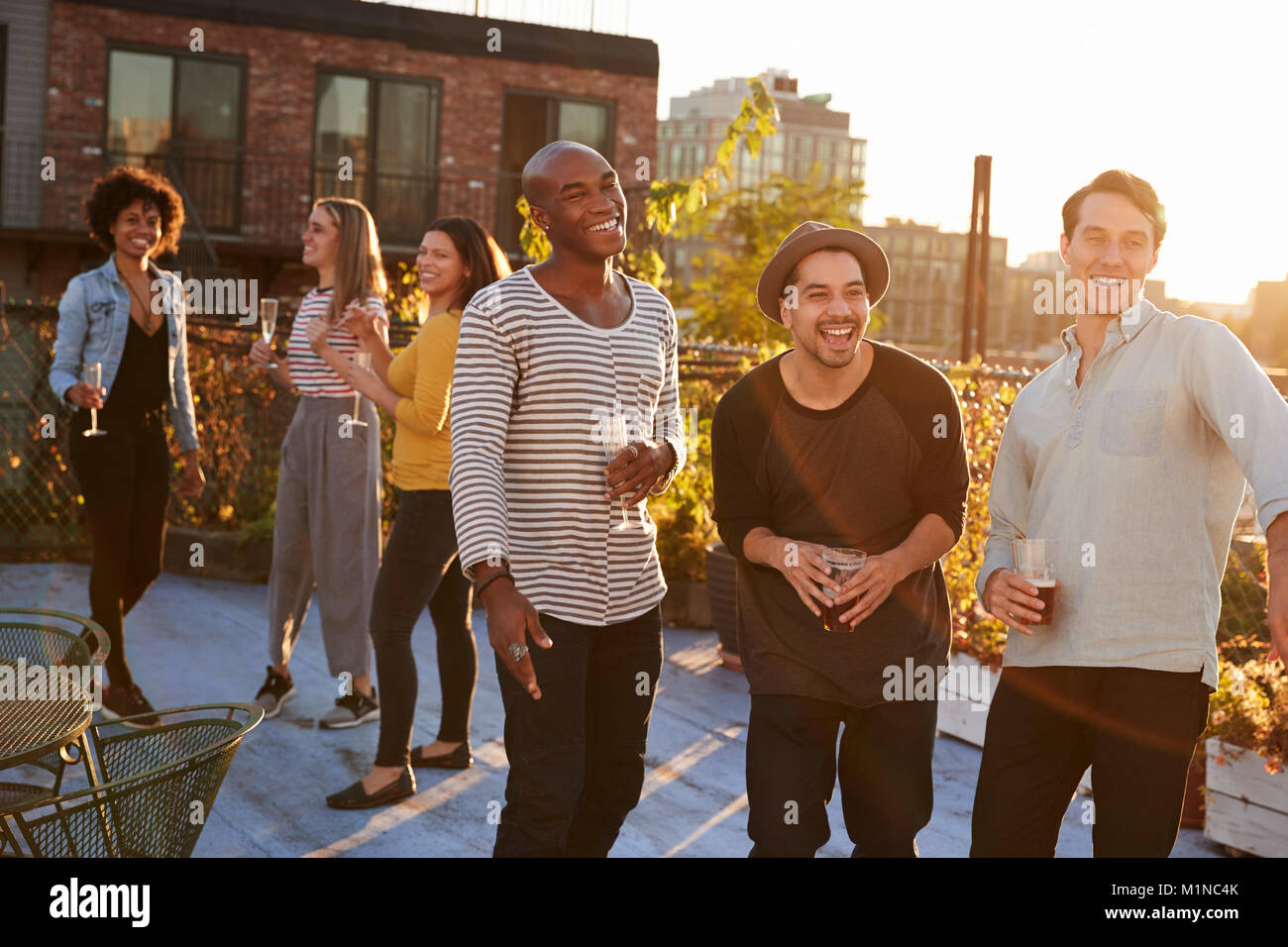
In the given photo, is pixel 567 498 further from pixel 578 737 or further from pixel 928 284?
pixel 928 284

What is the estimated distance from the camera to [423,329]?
4871mm

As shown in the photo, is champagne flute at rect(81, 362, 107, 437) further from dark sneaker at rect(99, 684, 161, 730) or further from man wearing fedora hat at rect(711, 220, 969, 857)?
man wearing fedora hat at rect(711, 220, 969, 857)

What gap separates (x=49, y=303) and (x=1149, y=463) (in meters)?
8.83

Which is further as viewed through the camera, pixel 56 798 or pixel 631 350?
pixel 631 350

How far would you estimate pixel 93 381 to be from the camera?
5.31 metres

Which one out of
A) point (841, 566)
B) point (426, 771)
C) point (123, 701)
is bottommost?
point (426, 771)

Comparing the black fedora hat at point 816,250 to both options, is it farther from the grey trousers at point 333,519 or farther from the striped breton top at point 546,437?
the grey trousers at point 333,519

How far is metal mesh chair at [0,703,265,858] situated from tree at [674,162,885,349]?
17083mm

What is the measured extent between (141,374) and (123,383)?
10 cm

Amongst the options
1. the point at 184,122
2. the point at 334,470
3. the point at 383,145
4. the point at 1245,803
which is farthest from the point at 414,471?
the point at 383,145

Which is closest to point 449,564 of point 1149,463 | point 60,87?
point 1149,463

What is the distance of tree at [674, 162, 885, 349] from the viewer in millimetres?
24523

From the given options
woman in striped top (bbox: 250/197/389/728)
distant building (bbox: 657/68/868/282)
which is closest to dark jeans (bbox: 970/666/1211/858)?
woman in striped top (bbox: 250/197/389/728)
